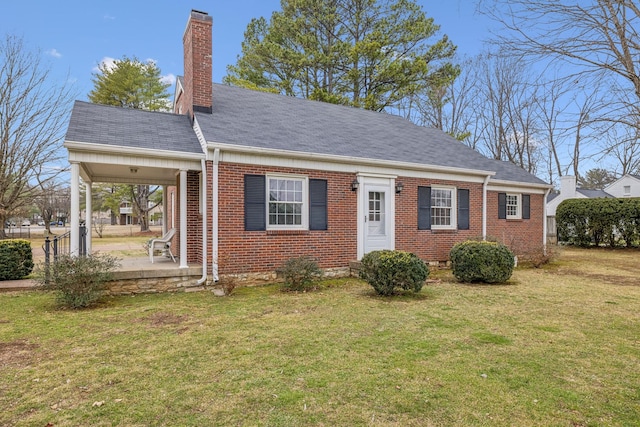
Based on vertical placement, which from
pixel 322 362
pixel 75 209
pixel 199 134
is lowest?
pixel 322 362

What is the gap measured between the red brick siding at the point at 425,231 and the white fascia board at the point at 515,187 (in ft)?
2.99

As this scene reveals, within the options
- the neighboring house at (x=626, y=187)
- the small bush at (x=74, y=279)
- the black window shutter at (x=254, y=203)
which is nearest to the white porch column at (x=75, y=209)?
the small bush at (x=74, y=279)

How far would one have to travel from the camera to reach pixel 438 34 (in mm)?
20734

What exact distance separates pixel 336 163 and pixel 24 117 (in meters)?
13.9

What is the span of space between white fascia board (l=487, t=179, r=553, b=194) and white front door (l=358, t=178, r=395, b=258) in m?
4.47

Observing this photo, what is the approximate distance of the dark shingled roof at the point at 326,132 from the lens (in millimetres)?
9203

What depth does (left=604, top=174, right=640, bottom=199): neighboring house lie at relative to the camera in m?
31.3

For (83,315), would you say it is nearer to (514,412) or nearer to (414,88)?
(514,412)

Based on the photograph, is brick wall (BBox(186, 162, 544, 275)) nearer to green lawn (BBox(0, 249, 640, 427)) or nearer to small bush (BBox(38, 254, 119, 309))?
green lawn (BBox(0, 249, 640, 427))

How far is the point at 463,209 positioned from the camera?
468 inches

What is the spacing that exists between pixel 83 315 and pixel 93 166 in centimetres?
401

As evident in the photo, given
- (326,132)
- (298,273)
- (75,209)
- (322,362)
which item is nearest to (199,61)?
(326,132)

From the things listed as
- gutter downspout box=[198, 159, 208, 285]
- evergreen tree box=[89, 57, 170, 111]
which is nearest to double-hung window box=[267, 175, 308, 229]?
gutter downspout box=[198, 159, 208, 285]

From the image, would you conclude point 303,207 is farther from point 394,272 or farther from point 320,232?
point 394,272
